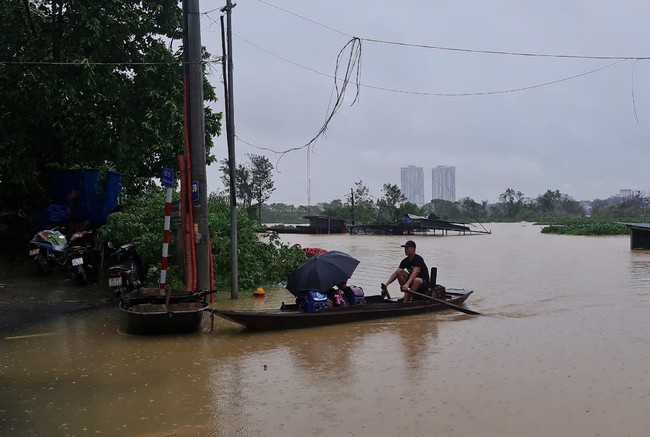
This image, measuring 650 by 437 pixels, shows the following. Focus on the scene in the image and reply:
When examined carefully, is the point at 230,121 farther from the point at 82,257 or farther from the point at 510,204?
the point at 510,204

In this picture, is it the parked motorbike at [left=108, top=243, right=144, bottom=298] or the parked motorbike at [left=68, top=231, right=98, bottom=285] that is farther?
the parked motorbike at [left=68, top=231, right=98, bottom=285]

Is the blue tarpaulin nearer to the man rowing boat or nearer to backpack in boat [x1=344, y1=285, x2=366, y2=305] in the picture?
backpack in boat [x1=344, y1=285, x2=366, y2=305]

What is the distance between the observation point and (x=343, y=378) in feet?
19.6

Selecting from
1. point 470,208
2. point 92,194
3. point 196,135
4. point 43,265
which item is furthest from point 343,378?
point 470,208

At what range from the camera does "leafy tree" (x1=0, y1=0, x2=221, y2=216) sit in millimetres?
11461

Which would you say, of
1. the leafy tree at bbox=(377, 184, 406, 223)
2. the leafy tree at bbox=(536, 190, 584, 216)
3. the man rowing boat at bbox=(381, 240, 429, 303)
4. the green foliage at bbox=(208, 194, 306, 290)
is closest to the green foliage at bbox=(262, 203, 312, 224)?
the leafy tree at bbox=(377, 184, 406, 223)

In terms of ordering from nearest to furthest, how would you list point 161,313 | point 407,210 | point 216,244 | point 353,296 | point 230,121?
point 161,313 < point 353,296 < point 230,121 < point 216,244 < point 407,210

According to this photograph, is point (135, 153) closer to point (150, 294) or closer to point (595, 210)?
point (150, 294)

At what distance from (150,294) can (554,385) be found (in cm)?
538

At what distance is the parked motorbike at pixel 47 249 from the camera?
33.9 ft

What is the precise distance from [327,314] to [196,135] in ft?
11.5

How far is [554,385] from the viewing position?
5703 millimetres

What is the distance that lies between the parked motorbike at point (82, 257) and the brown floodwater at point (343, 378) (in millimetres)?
1229

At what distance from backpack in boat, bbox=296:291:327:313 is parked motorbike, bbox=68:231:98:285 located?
13.6ft
